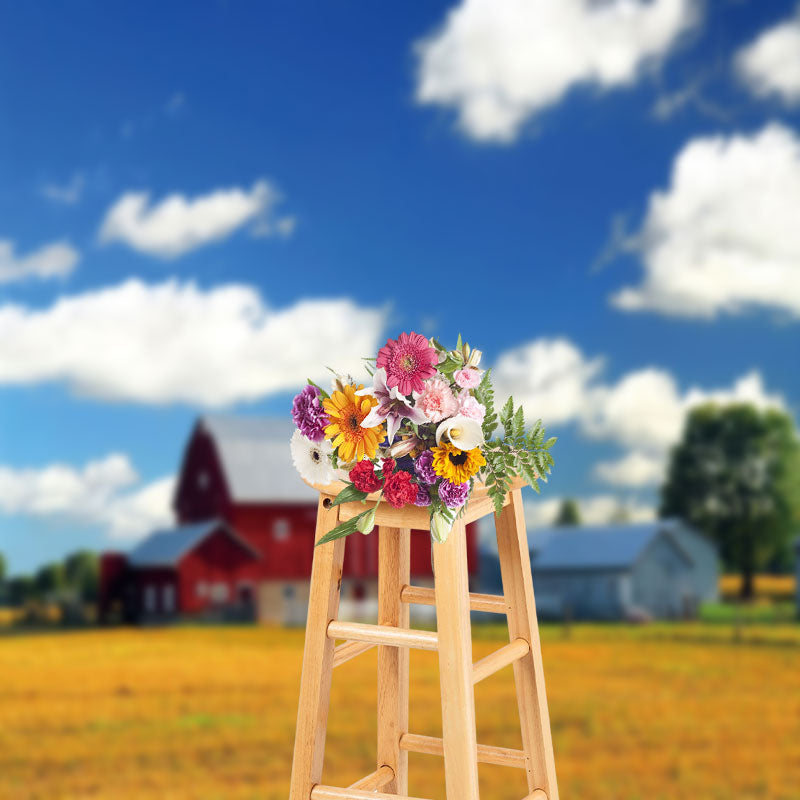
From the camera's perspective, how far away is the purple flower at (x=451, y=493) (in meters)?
2.65

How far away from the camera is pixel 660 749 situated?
670 cm

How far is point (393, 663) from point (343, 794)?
58 centimetres

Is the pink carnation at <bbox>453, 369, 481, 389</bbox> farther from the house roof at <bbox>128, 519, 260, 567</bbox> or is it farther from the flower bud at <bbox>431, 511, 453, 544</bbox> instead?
the house roof at <bbox>128, 519, 260, 567</bbox>

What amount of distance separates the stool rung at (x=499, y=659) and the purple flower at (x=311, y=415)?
82 cm

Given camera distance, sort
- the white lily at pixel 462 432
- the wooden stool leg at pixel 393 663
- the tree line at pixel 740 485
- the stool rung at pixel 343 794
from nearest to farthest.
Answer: the white lily at pixel 462 432
the stool rung at pixel 343 794
the wooden stool leg at pixel 393 663
the tree line at pixel 740 485

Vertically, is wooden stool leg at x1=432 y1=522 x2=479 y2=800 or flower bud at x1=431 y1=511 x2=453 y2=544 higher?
flower bud at x1=431 y1=511 x2=453 y2=544

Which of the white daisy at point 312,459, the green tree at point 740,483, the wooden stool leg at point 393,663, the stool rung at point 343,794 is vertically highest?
the green tree at point 740,483

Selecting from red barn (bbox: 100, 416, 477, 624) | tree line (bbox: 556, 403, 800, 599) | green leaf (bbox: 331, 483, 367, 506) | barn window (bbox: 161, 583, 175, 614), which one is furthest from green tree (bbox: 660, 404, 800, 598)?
green leaf (bbox: 331, 483, 367, 506)

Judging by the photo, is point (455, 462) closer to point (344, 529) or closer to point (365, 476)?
point (365, 476)

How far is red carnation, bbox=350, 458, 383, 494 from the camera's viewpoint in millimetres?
2736

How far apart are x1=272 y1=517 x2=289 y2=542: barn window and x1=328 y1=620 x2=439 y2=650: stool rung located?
40.1ft

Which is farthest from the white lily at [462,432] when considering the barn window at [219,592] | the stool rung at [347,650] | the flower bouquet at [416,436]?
the barn window at [219,592]

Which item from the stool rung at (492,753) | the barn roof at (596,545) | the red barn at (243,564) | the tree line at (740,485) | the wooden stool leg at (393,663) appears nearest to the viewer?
the stool rung at (492,753)

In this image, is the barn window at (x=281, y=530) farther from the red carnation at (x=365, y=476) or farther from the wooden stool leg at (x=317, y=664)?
the red carnation at (x=365, y=476)
